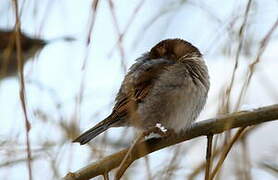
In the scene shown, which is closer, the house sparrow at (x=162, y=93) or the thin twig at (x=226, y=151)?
the thin twig at (x=226, y=151)

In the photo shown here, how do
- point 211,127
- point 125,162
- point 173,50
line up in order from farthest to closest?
point 173,50
point 211,127
point 125,162

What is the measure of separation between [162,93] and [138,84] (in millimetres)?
91

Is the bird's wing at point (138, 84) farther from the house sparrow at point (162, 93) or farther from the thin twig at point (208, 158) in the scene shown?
the thin twig at point (208, 158)

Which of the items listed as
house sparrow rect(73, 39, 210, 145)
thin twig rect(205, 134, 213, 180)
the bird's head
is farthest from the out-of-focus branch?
the bird's head

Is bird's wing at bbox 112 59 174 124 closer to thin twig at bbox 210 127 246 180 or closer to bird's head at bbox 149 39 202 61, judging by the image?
bird's head at bbox 149 39 202 61

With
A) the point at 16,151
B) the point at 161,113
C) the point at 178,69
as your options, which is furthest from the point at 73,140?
the point at 178,69

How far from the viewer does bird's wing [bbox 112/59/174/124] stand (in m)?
1.56

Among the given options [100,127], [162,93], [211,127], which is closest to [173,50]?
[162,93]

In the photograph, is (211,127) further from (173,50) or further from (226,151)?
(173,50)

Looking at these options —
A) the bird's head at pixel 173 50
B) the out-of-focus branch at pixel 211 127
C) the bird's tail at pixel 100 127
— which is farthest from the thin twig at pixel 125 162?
the bird's head at pixel 173 50

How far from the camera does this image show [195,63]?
1729 mm

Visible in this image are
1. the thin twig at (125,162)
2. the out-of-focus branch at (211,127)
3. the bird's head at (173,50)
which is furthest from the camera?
the bird's head at (173,50)

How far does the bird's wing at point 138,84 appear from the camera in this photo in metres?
1.56

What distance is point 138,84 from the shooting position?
1614 millimetres
